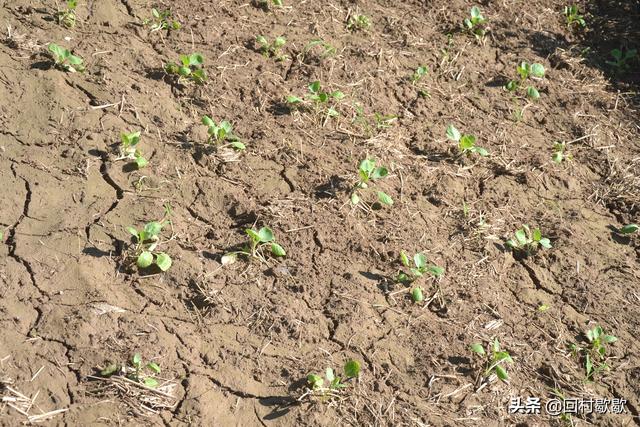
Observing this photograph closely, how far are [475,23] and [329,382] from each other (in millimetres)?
3110

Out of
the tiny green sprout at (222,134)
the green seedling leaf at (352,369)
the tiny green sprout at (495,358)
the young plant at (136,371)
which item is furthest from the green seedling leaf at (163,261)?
the tiny green sprout at (495,358)

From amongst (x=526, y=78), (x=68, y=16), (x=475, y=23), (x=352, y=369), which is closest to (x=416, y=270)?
(x=352, y=369)

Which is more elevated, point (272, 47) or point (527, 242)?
point (272, 47)

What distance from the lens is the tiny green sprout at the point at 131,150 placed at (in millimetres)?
3686

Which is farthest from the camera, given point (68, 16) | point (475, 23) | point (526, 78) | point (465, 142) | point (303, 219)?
point (475, 23)

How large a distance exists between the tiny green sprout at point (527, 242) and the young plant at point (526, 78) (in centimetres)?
123

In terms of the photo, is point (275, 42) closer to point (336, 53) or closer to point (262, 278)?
point (336, 53)

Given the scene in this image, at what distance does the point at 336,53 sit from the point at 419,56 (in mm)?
600

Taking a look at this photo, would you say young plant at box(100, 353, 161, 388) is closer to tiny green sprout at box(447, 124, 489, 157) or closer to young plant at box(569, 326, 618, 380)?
young plant at box(569, 326, 618, 380)

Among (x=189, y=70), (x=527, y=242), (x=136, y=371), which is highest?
(x=189, y=70)

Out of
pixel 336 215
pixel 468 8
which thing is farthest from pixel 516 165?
pixel 468 8

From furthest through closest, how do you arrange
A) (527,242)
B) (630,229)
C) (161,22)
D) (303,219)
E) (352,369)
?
(161,22)
(630,229)
(527,242)
(303,219)
(352,369)

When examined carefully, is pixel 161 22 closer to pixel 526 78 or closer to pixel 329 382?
pixel 526 78

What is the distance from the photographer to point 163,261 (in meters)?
3.30
